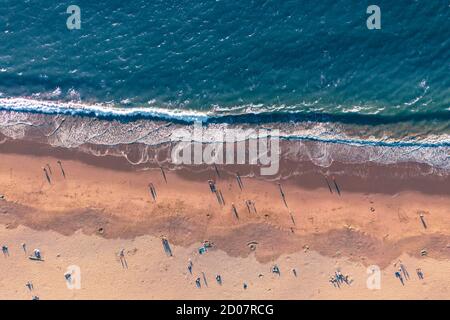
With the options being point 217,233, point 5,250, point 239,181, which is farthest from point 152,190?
point 5,250

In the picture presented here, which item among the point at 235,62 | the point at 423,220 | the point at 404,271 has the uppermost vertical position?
the point at 235,62

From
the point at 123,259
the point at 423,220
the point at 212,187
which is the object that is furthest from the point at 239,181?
the point at 423,220

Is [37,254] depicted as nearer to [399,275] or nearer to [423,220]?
[399,275]

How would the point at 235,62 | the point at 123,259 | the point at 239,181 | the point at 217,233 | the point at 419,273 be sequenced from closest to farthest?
the point at 419,273 → the point at 123,259 → the point at 217,233 → the point at 239,181 → the point at 235,62

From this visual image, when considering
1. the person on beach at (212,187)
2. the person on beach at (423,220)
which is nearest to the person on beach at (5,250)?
the person on beach at (212,187)

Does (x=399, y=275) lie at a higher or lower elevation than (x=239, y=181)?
lower

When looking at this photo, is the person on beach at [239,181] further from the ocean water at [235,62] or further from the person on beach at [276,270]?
the person on beach at [276,270]

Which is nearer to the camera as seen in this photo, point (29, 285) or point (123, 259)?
point (29, 285)

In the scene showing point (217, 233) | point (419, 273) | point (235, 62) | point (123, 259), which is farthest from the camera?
point (235, 62)
